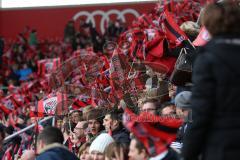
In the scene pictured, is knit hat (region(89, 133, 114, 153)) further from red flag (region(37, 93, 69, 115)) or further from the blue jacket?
red flag (region(37, 93, 69, 115))

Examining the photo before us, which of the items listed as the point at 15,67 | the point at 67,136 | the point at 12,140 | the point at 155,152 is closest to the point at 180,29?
the point at 67,136

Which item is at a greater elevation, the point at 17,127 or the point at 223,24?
the point at 223,24

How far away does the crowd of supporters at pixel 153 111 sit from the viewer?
3867 millimetres

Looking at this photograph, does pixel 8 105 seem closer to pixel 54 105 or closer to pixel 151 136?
pixel 54 105

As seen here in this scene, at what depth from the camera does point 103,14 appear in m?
28.3

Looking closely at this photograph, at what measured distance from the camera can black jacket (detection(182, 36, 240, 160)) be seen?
3848 millimetres

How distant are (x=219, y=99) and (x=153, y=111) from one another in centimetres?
251

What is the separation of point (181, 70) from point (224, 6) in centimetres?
201

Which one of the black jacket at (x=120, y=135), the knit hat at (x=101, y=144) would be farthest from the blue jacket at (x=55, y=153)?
the black jacket at (x=120, y=135)

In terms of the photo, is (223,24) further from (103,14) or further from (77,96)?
(103,14)

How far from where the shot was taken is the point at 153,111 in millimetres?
6348

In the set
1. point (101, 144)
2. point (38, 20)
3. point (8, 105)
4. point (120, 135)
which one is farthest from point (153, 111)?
point (38, 20)

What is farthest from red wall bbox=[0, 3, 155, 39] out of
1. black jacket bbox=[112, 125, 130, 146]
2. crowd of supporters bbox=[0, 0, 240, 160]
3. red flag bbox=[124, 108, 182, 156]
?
red flag bbox=[124, 108, 182, 156]

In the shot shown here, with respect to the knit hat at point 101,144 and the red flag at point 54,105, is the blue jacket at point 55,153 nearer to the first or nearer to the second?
the knit hat at point 101,144
